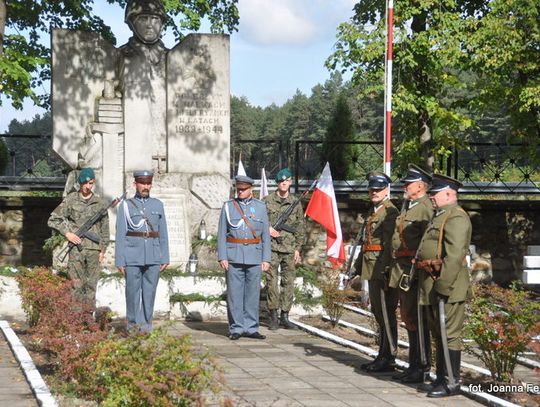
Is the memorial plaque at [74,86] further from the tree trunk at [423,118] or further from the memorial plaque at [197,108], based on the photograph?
the tree trunk at [423,118]

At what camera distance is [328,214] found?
1341cm

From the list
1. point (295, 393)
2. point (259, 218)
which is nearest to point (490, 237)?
point (259, 218)

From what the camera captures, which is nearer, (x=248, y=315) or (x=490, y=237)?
(x=248, y=315)

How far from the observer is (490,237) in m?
19.7

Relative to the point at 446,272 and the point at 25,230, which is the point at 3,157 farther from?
the point at 446,272

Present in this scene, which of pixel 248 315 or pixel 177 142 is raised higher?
pixel 177 142

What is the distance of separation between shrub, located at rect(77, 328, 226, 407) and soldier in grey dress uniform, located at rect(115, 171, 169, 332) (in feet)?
12.5

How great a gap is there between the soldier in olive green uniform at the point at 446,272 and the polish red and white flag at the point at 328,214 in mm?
4666

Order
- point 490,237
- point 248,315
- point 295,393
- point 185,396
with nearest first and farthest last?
point 185,396
point 295,393
point 248,315
point 490,237

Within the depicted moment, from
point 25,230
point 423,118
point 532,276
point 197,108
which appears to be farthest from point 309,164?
point 532,276

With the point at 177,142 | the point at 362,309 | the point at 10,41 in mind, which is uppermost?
the point at 10,41

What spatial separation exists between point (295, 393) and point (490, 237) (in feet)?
39.5

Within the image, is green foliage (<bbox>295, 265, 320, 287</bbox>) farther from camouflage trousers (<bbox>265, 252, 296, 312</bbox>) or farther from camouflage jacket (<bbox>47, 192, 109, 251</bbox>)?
camouflage jacket (<bbox>47, 192, 109, 251</bbox>)

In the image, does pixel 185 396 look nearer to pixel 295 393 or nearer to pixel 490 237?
pixel 295 393
